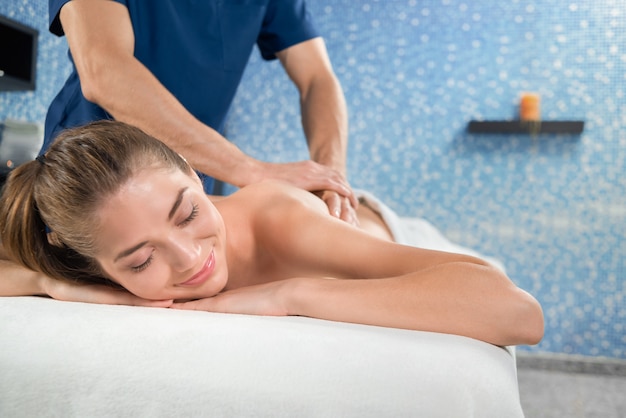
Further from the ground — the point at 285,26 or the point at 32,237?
the point at 285,26

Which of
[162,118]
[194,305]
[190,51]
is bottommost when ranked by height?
[194,305]

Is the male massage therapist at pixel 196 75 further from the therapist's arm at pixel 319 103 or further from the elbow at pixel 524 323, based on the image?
the elbow at pixel 524 323

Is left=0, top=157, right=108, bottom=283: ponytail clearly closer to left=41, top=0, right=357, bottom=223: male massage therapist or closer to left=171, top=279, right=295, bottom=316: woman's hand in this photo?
left=171, top=279, right=295, bottom=316: woman's hand

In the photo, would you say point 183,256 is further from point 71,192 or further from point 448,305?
point 448,305

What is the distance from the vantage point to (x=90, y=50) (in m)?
1.63

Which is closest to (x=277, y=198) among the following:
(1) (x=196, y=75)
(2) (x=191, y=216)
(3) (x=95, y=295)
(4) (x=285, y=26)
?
(2) (x=191, y=216)

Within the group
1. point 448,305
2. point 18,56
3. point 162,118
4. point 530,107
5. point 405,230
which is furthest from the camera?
point 530,107

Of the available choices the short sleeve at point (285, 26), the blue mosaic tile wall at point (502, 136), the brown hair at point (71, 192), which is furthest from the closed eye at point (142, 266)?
the blue mosaic tile wall at point (502, 136)

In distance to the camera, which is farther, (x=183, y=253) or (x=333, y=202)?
(x=333, y=202)

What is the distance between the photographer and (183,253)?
3.70ft

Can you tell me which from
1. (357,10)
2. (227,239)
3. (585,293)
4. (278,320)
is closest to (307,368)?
(278,320)

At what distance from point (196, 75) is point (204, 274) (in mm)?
1012

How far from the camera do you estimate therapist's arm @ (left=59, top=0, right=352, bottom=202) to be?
159cm

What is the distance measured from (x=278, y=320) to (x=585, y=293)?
133 inches
